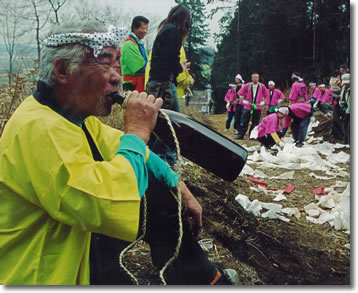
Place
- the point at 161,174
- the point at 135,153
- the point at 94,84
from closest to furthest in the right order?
the point at 135,153, the point at 94,84, the point at 161,174

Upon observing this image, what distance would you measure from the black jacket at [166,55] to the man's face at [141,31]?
0.34 ft

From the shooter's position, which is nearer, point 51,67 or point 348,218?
point 51,67

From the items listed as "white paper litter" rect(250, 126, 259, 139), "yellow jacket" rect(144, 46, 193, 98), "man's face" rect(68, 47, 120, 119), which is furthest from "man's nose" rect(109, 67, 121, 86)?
"white paper litter" rect(250, 126, 259, 139)

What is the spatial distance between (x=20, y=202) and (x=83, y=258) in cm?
26

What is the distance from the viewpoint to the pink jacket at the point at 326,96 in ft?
6.69

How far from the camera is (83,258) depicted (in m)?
1.17

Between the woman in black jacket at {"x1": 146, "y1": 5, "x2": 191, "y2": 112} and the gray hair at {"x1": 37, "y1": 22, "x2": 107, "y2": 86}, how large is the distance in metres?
0.80

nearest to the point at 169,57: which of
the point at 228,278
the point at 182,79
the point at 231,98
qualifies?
the point at 182,79

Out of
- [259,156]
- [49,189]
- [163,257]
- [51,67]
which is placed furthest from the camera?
[259,156]

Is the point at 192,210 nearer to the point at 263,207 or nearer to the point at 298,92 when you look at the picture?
the point at 263,207

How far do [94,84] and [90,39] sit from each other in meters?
0.14

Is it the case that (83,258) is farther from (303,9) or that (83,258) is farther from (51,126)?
(303,9)

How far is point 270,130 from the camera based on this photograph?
2.26 meters

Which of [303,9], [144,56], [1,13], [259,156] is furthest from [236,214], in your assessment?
[1,13]
